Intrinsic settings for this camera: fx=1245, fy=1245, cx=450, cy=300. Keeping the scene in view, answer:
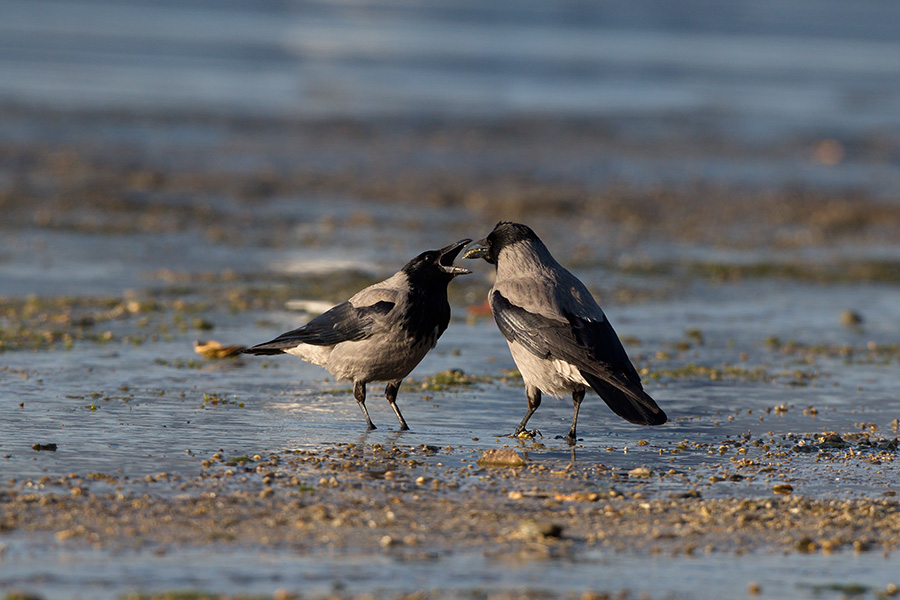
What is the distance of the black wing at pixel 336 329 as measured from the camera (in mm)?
7141

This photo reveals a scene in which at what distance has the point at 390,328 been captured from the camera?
7043mm

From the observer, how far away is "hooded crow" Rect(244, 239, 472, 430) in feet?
23.1

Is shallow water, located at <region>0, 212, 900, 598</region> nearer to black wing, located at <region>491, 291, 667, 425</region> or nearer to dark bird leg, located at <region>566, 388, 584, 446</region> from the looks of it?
dark bird leg, located at <region>566, 388, 584, 446</region>

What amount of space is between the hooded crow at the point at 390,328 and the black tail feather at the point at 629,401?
107 centimetres

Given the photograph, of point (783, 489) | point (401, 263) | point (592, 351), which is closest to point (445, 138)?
point (401, 263)

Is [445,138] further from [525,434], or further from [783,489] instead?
[783,489]

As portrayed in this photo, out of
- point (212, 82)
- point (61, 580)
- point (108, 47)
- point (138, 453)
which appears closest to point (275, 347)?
point (138, 453)

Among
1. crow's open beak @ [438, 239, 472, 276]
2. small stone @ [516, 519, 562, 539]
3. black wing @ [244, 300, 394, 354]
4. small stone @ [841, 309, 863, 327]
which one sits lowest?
small stone @ [516, 519, 562, 539]

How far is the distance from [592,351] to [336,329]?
1.59m

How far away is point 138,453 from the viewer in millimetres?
6125

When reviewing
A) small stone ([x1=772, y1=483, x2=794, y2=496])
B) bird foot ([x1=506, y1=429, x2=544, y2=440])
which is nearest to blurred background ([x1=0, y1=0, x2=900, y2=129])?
bird foot ([x1=506, y1=429, x2=544, y2=440])

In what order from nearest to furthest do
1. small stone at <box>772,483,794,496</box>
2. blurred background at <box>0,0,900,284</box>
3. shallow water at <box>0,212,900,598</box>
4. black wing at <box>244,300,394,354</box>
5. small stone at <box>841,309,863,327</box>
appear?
shallow water at <box>0,212,900,598</box> < small stone at <box>772,483,794,496</box> < black wing at <box>244,300,394,354</box> < small stone at <box>841,309,863,327</box> < blurred background at <box>0,0,900,284</box>

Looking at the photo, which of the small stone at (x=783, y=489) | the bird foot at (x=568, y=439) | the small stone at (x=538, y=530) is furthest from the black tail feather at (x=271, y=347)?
the small stone at (x=783, y=489)

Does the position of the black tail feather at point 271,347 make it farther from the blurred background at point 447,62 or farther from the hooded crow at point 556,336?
the blurred background at point 447,62
